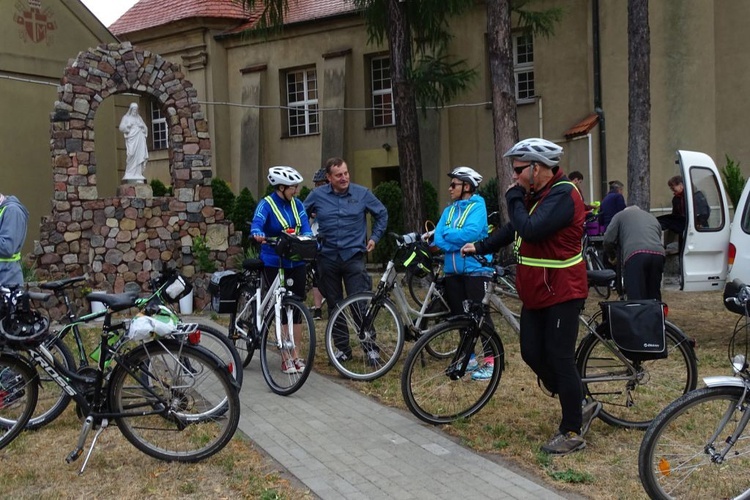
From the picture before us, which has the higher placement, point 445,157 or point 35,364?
point 445,157

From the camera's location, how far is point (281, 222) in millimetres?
7879

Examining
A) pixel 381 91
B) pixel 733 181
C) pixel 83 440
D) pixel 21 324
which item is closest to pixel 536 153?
pixel 83 440

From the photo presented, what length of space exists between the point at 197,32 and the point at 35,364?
2163cm

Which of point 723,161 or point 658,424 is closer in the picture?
point 658,424

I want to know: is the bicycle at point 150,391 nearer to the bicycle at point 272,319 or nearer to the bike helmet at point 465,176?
the bicycle at point 272,319

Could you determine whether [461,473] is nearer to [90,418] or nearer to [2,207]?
[90,418]

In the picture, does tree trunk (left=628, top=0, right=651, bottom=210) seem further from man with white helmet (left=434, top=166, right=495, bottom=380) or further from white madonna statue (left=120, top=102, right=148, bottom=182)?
white madonna statue (left=120, top=102, right=148, bottom=182)

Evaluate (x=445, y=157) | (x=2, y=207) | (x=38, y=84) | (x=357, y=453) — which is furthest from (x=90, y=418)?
(x=445, y=157)

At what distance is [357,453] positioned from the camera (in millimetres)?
5516

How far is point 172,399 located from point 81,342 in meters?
1.04

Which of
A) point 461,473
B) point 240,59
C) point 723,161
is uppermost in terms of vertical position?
point 240,59

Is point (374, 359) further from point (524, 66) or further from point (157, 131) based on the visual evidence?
point (157, 131)

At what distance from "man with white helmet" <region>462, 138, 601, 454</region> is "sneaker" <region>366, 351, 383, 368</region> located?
228 cm

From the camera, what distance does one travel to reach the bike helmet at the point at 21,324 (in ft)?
17.8
